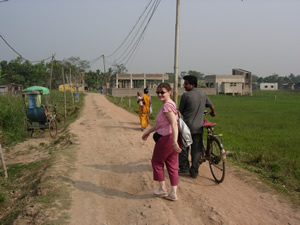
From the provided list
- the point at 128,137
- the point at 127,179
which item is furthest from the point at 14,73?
the point at 127,179

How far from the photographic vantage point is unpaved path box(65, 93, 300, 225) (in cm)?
342

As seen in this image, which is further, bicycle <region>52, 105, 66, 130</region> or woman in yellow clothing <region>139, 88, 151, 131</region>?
bicycle <region>52, 105, 66, 130</region>

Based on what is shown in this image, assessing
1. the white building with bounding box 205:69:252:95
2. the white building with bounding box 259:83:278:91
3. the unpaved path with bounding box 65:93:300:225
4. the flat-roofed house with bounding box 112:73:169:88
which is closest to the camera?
the unpaved path with bounding box 65:93:300:225

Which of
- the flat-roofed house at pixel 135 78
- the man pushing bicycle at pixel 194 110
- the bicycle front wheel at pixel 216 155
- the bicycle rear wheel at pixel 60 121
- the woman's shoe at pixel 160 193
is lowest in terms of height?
the bicycle rear wheel at pixel 60 121

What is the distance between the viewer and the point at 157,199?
3.90 metres

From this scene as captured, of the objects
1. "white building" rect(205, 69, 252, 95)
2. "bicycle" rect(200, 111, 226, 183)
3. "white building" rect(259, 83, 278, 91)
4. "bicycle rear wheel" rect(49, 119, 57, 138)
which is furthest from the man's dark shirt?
"white building" rect(259, 83, 278, 91)

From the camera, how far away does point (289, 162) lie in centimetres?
631

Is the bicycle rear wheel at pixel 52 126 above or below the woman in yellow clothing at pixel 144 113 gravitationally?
below

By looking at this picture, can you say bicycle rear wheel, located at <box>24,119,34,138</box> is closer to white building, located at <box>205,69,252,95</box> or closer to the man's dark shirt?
the man's dark shirt

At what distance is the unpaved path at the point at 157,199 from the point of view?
3424 mm

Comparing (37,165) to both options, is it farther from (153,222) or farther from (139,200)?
(153,222)

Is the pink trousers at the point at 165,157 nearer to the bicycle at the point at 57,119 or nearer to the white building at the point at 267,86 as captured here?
the bicycle at the point at 57,119

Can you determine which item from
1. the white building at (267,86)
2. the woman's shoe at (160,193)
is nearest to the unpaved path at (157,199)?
the woman's shoe at (160,193)

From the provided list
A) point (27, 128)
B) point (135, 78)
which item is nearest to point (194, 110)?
point (27, 128)
